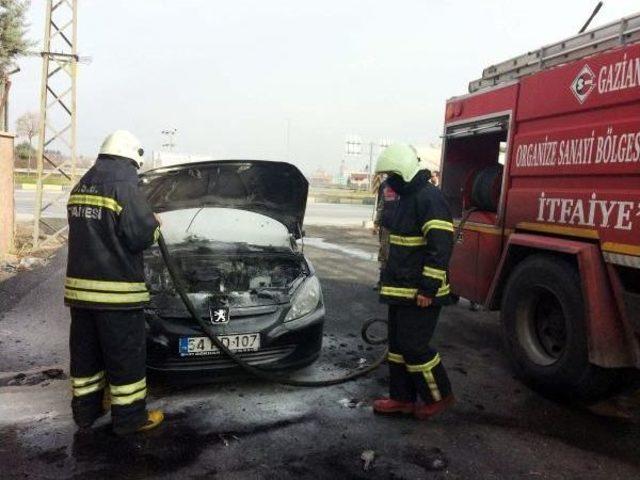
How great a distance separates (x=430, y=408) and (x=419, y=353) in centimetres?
41

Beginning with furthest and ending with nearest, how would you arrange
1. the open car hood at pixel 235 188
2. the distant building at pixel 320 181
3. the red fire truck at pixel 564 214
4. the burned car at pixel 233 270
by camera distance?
the distant building at pixel 320 181 → the open car hood at pixel 235 188 → the burned car at pixel 233 270 → the red fire truck at pixel 564 214

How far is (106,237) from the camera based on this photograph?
3121mm

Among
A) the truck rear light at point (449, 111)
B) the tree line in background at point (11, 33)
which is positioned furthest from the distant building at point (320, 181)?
the truck rear light at point (449, 111)

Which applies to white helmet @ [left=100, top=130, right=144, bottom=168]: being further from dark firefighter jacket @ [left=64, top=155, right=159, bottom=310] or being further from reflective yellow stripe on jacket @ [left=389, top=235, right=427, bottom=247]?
reflective yellow stripe on jacket @ [left=389, top=235, right=427, bottom=247]

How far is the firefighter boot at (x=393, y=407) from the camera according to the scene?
360 centimetres

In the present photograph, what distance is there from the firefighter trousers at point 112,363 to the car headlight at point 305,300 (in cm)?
112

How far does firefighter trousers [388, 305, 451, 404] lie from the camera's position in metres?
3.46

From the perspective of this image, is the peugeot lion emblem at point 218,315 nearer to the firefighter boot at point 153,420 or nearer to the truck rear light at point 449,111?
the firefighter boot at point 153,420

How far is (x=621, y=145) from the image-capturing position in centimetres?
338

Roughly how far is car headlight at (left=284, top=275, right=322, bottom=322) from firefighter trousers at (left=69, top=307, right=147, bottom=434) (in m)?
1.12

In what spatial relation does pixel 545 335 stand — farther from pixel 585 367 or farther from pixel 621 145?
pixel 621 145

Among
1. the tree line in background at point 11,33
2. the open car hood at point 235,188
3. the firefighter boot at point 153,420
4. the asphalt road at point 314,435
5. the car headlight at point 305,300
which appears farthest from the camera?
the tree line in background at point 11,33

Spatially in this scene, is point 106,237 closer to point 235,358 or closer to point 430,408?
point 235,358

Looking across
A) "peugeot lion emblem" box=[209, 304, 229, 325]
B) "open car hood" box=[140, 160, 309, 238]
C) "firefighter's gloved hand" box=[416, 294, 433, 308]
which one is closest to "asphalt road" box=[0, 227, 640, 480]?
"peugeot lion emblem" box=[209, 304, 229, 325]
